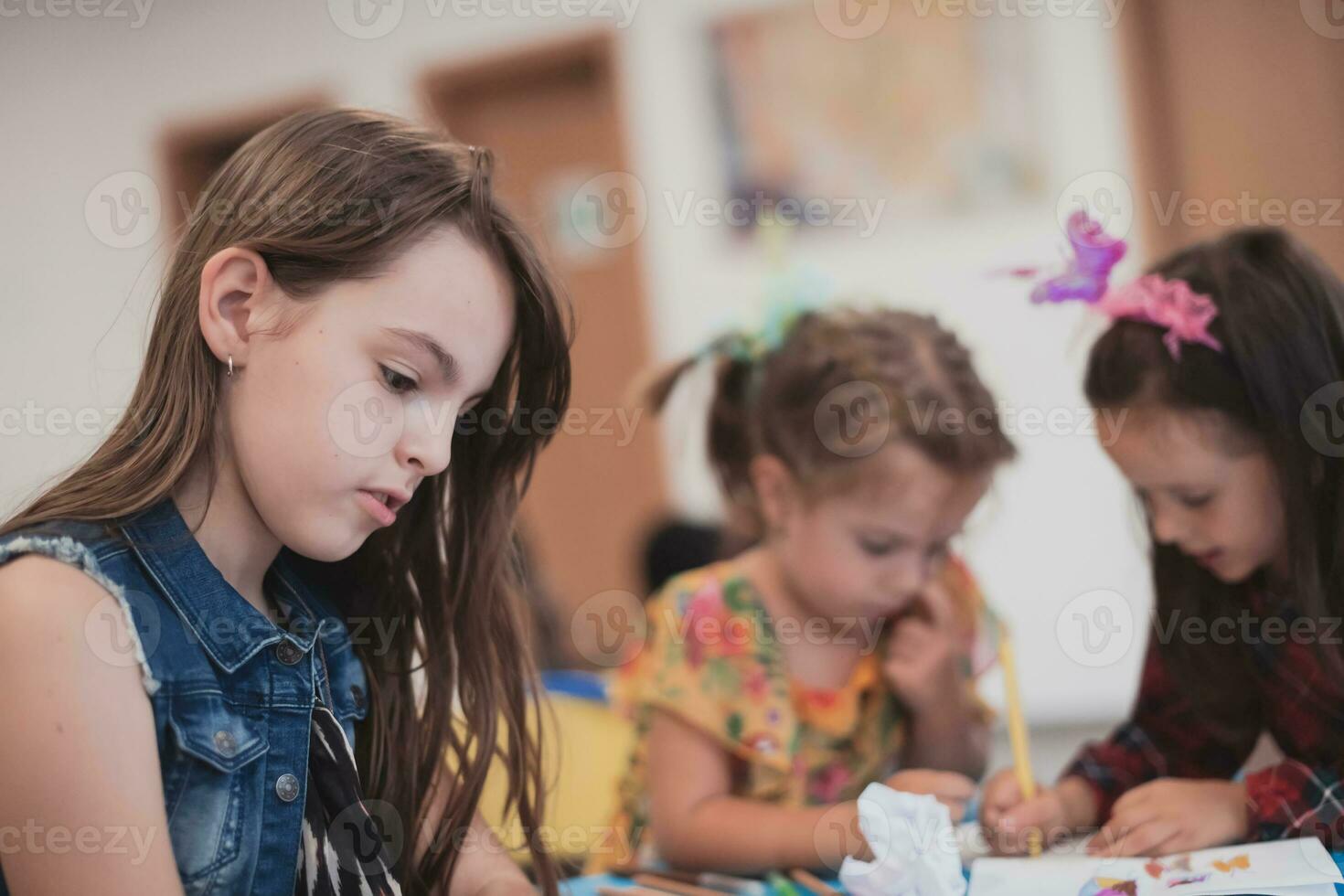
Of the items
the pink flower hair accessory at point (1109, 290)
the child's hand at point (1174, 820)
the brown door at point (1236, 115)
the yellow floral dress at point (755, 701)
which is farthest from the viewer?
the brown door at point (1236, 115)

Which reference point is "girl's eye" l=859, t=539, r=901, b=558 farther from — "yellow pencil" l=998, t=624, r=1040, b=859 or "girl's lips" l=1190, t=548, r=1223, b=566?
"girl's lips" l=1190, t=548, r=1223, b=566

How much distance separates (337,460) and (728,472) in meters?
0.69

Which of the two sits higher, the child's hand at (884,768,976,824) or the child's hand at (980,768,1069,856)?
the child's hand at (884,768,976,824)

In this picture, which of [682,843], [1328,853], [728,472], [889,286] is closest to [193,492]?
[682,843]

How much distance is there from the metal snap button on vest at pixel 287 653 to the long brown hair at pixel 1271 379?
2.27 ft

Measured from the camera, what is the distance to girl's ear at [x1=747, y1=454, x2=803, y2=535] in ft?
4.06

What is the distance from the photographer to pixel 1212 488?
96 cm

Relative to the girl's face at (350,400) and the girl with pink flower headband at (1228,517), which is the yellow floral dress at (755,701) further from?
the girl's face at (350,400)

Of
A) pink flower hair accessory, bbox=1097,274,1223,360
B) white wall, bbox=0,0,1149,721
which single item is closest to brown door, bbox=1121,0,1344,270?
white wall, bbox=0,0,1149,721

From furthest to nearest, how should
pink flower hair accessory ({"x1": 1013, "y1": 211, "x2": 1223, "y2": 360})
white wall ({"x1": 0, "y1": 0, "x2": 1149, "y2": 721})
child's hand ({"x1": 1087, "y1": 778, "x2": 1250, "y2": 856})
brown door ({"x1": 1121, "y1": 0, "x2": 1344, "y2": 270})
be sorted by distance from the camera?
white wall ({"x1": 0, "y1": 0, "x2": 1149, "y2": 721})
brown door ({"x1": 1121, "y1": 0, "x2": 1344, "y2": 270})
pink flower hair accessory ({"x1": 1013, "y1": 211, "x2": 1223, "y2": 360})
child's hand ({"x1": 1087, "y1": 778, "x2": 1250, "y2": 856})

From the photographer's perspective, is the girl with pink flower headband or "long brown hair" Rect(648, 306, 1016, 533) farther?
"long brown hair" Rect(648, 306, 1016, 533)

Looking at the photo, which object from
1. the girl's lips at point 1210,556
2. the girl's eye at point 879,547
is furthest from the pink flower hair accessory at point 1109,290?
the girl's eye at point 879,547

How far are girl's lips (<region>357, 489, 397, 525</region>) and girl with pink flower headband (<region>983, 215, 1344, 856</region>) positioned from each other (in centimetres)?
54

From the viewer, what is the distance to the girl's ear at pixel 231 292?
2.47 ft
